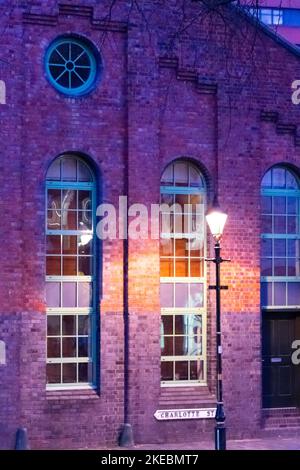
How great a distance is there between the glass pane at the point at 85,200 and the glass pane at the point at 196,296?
8.44ft

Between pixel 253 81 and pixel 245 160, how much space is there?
1.59 m

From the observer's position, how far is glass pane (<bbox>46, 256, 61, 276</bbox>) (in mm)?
19155

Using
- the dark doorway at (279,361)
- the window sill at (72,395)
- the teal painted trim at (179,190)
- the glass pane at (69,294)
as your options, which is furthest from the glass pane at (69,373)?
the dark doorway at (279,361)

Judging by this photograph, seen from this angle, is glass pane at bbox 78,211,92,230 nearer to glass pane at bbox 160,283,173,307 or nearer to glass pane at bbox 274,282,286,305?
glass pane at bbox 160,283,173,307

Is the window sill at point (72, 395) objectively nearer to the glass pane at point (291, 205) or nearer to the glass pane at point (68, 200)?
the glass pane at point (68, 200)

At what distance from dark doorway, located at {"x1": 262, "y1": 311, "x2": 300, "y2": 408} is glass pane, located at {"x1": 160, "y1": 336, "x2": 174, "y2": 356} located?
2.05m

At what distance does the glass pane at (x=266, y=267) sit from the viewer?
68.1ft

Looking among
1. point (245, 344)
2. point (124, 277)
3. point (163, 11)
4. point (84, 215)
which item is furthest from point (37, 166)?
point (245, 344)

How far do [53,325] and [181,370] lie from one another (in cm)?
269

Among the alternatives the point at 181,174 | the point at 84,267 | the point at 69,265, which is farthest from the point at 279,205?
the point at 69,265

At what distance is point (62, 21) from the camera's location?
19.2 meters

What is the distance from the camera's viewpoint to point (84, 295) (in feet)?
63.6

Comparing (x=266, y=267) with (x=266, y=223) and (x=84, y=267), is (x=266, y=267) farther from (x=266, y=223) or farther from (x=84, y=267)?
(x=84, y=267)
